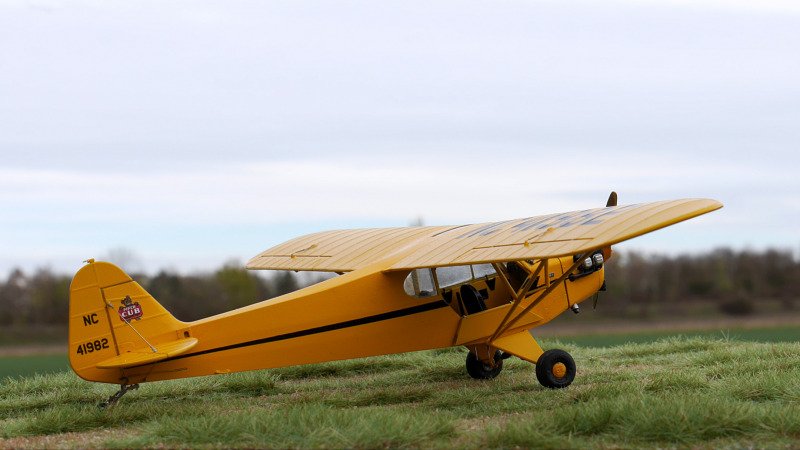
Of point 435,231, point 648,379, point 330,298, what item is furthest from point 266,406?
point 648,379

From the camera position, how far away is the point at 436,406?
24.6 ft

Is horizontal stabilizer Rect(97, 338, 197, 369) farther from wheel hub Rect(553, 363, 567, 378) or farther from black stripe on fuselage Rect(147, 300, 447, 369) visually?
wheel hub Rect(553, 363, 567, 378)

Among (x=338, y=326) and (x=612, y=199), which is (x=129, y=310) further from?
(x=612, y=199)

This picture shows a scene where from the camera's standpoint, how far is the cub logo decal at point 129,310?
7.42 meters

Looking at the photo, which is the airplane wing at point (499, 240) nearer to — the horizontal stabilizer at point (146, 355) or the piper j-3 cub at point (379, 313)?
the piper j-3 cub at point (379, 313)

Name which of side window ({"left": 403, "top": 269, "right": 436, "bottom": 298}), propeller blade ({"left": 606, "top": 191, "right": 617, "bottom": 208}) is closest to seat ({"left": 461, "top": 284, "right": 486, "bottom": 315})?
side window ({"left": 403, "top": 269, "right": 436, "bottom": 298})

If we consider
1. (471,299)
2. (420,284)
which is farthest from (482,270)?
(420,284)

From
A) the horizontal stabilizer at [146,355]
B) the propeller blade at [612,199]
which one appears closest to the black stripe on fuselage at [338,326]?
the horizontal stabilizer at [146,355]

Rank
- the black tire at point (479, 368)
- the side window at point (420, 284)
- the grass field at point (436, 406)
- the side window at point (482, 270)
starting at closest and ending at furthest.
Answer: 1. the grass field at point (436, 406)
2. the side window at point (420, 284)
3. the side window at point (482, 270)
4. the black tire at point (479, 368)

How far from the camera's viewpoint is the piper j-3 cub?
7.18 meters

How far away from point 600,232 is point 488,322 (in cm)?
260

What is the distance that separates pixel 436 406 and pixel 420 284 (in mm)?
1438

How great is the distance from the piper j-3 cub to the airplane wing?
31 mm

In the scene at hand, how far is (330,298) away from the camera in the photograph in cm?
775
